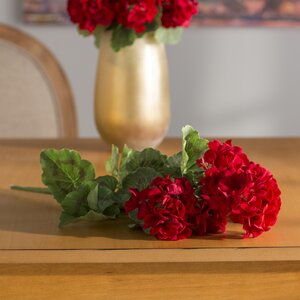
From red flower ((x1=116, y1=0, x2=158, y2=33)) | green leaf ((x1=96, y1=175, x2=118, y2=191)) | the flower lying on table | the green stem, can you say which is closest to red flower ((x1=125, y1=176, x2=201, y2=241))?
the flower lying on table

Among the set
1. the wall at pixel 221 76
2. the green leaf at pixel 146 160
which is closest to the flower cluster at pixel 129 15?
the green leaf at pixel 146 160

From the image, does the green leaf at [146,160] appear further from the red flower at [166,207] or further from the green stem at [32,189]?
the green stem at [32,189]

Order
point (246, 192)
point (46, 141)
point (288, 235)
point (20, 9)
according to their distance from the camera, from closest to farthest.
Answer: point (246, 192)
point (288, 235)
point (46, 141)
point (20, 9)

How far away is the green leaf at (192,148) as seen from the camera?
1.39m

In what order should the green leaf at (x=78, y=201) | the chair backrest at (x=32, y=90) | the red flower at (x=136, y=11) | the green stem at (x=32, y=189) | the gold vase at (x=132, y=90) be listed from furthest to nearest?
the chair backrest at (x=32, y=90)
the gold vase at (x=132, y=90)
the red flower at (x=136, y=11)
the green stem at (x=32, y=189)
the green leaf at (x=78, y=201)

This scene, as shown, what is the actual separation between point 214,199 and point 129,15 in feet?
2.13

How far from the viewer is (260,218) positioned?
1.31 m

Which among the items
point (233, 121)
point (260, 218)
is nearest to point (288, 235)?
point (260, 218)

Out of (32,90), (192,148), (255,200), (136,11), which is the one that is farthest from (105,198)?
(32,90)

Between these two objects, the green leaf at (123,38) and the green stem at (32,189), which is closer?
the green stem at (32,189)

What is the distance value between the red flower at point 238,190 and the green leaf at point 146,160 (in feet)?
0.38

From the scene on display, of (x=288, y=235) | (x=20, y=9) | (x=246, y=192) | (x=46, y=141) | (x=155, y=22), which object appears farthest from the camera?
(x=20, y=9)

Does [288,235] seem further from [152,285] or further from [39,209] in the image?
[39,209]

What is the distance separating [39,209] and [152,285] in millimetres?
313
